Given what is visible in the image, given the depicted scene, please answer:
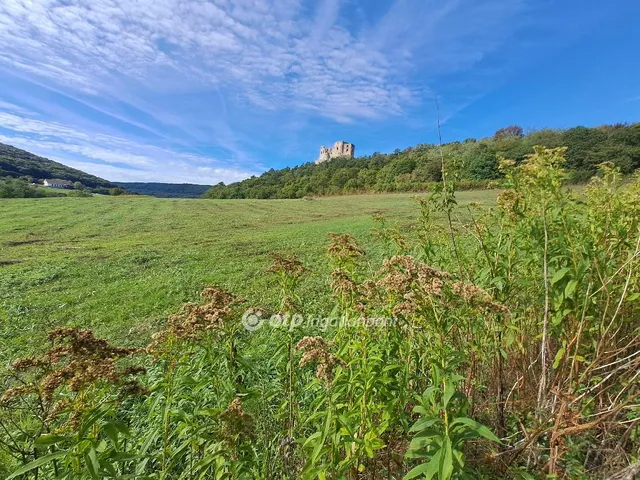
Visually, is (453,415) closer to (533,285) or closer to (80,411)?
(533,285)

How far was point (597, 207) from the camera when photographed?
283 centimetres

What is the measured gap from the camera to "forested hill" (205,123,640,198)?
21.2m

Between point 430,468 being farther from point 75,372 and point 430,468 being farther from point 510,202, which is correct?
point 510,202

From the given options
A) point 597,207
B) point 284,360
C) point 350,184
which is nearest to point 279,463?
point 284,360

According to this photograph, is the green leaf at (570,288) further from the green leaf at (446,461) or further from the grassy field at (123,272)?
the grassy field at (123,272)

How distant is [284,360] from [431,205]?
2031 mm

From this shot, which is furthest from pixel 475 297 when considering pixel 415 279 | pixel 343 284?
pixel 343 284

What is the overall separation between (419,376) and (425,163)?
16773 millimetres

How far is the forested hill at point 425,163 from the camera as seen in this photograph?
2123 centimetres

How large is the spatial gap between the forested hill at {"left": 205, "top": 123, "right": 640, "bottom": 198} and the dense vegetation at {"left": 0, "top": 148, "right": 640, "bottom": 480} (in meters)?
1.05

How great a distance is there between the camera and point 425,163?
1745cm

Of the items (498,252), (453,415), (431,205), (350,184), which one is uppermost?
(350,184)

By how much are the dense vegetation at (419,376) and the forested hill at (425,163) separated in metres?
1.05

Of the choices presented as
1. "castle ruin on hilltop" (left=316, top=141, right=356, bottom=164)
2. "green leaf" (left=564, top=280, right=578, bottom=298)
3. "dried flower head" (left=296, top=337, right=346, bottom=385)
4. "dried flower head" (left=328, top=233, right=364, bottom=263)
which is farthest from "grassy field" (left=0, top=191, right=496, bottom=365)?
"castle ruin on hilltop" (left=316, top=141, right=356, bottom=164)
